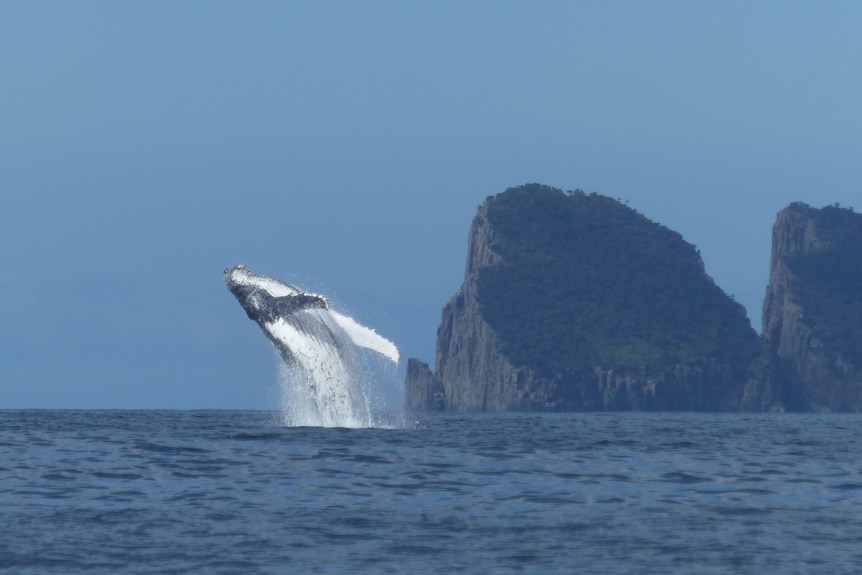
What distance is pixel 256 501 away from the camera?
23938 mm

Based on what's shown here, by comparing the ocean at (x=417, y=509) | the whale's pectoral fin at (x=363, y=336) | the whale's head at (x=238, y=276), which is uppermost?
the whale's head at (x=238, y=276)

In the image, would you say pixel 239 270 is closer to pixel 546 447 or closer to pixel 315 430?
pixel 315 430

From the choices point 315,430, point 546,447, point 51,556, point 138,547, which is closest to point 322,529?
point 138,547

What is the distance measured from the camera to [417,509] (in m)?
23.3

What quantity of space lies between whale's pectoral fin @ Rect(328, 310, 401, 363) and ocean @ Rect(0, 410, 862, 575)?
11.9 ft

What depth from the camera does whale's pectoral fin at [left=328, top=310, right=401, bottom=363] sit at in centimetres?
4116

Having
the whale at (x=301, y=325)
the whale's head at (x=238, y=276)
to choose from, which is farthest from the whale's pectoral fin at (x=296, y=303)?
the whale's head at (x=238, y=276)

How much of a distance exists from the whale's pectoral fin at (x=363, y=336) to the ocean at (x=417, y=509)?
362 cm

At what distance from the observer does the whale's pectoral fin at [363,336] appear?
41156 millimetres

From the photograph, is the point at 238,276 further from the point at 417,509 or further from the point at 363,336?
the point at 417,509

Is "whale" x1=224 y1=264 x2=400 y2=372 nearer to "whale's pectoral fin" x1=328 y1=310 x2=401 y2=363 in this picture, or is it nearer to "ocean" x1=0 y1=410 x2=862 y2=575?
"whale's pectoral fin" x1=328 y1=310 x2=401 y2=363

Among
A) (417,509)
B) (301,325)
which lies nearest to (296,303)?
(301,325)

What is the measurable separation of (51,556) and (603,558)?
7.56 m

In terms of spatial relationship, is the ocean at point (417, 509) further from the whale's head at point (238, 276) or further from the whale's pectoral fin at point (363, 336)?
the whale's head at point (238, 276)
